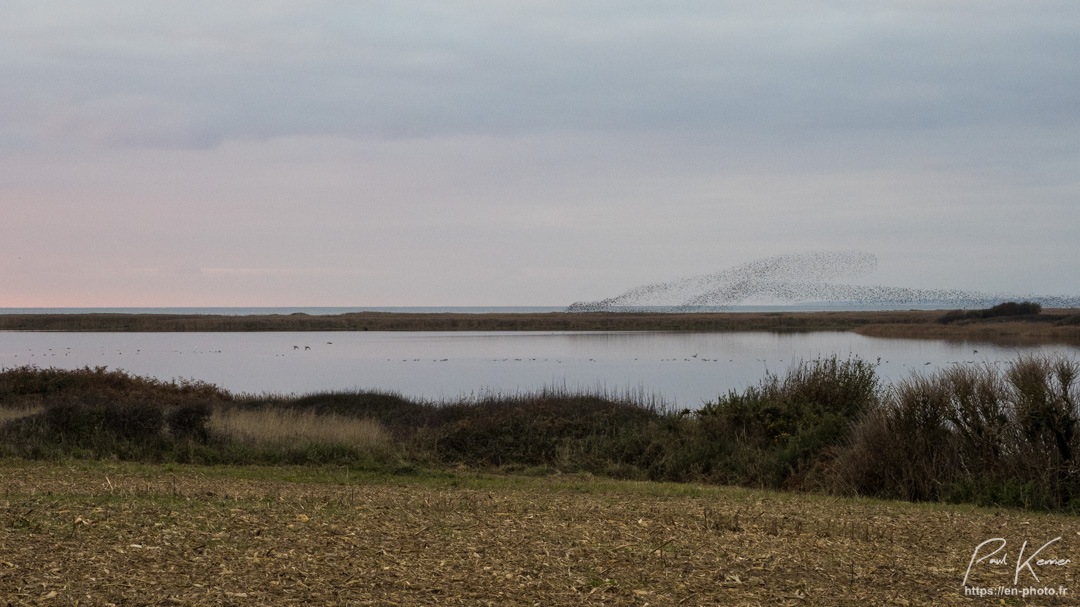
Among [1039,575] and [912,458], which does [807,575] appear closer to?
[1039,575]

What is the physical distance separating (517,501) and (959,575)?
4.89m

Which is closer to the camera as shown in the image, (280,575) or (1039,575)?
(280,575)

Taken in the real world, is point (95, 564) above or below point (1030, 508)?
above

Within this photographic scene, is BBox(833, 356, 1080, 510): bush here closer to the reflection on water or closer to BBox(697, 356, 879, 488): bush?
BBox(697, 356, 879, 488): bush

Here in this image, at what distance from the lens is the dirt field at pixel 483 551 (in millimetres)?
5891

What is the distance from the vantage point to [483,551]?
22.9ft

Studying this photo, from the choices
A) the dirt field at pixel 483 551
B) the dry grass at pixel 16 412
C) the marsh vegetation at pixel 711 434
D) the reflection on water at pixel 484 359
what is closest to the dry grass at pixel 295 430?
the marsh vegetation at pixel 711 434

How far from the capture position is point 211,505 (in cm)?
889

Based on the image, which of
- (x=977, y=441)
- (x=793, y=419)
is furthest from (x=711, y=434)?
(x=977, y=441)

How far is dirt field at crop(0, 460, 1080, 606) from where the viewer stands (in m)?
5.89

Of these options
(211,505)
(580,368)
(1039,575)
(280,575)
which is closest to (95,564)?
(280,575)

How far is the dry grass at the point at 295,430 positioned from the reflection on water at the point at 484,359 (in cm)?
691

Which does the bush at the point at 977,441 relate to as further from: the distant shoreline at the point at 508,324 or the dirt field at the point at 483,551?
the distant shoreline at the point at 508,324

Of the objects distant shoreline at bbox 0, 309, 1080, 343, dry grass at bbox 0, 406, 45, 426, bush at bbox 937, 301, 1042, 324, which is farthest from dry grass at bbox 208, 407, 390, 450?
bush at bbox 937, 301, 1042, 324
